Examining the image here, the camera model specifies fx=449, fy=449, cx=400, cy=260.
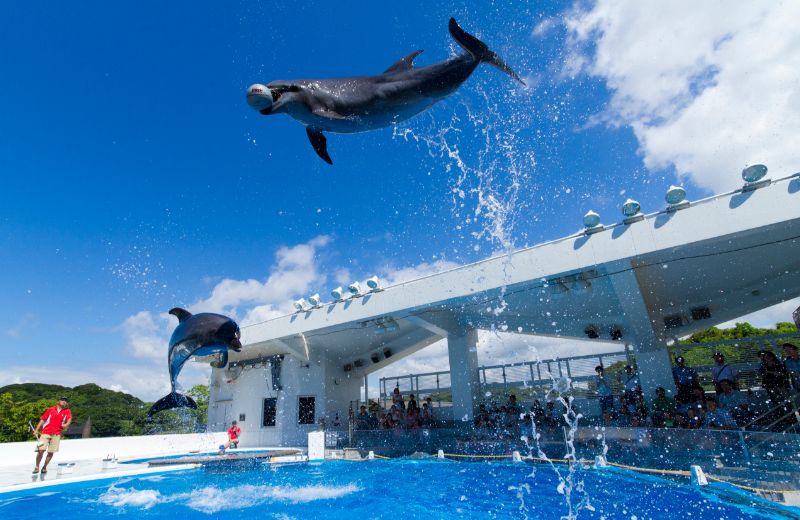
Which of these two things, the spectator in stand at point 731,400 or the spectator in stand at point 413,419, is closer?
the spectator in stand at point 731,400

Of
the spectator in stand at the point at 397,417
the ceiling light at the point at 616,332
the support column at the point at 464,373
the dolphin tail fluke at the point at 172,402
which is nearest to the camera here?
the dolphin tail fluke at the point at 172,402

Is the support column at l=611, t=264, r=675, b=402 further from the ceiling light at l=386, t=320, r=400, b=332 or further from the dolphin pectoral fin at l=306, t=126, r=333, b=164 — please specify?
the dolphin pectoral fin at l=306, t=126, r=333, b=164

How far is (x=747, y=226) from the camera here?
6.95m

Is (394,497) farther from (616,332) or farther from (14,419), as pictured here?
(14,419)

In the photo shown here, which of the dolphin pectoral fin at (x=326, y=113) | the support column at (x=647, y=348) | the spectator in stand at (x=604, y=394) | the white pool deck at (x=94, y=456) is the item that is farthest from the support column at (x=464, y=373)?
the dolphin pectoral fin at (x=326, y=113)

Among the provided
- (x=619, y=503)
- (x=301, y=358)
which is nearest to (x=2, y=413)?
(x=301, y=358)

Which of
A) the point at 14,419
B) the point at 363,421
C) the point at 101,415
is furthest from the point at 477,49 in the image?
the point at 101,415

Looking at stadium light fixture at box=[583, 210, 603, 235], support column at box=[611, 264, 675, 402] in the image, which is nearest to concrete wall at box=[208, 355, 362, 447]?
support column at box=[611, 264, 675, 402]

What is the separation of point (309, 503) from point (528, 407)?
767 cm

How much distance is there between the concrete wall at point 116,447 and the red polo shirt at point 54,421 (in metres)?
4.35

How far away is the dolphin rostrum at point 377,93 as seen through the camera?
3.32 meters

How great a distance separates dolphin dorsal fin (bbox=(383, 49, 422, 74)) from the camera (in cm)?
365

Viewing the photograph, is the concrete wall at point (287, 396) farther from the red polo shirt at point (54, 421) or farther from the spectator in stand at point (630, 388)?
the spectator in stand at point (630, 388)

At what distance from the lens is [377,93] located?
3.35 meters
